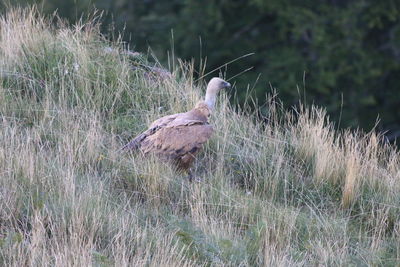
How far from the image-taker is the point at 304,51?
2166cm

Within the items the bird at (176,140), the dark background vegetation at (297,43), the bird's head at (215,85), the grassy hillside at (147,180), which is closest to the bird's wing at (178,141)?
the bird at (176,140)

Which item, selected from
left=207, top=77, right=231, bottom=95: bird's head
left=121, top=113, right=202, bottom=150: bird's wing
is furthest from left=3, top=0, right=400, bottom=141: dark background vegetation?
left=121, top=113, right=202, bottom=150: bird's wing

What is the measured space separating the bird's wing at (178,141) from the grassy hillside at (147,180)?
0.16 m

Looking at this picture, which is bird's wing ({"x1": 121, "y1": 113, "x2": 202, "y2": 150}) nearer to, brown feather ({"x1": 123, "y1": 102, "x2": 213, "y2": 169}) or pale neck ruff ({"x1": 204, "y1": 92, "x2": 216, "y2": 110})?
brown feather ({"x1": 123, "y1": 102, "x2": 213, "y2": 169})

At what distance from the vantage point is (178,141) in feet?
24.8

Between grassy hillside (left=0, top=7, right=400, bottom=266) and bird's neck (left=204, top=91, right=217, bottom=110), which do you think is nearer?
grassy hillside (left=0, top=7, right=400, bottom=266)

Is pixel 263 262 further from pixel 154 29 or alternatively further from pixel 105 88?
pixel 154 29

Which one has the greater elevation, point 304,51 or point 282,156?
point 282,156

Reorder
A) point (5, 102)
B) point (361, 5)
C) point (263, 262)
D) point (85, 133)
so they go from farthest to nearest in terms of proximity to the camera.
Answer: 1. point (361, 5)
2. point (5, 102)
3. point (85, 133)
4. point (263, 262)

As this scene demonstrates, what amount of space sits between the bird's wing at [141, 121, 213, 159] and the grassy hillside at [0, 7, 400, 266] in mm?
160

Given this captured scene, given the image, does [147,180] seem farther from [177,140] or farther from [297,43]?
[297,43]

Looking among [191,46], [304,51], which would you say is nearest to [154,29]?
[191,46]

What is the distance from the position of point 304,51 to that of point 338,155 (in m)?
13.5

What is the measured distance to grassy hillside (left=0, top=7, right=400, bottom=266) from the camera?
623 cm
